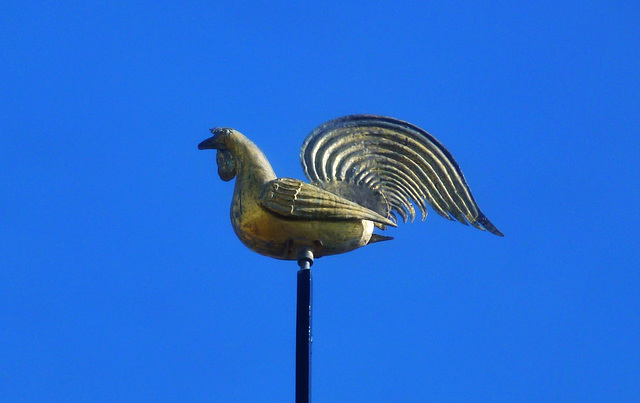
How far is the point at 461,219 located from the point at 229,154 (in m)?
1.55

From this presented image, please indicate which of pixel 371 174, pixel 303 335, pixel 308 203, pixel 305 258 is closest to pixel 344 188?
pixel 371 174

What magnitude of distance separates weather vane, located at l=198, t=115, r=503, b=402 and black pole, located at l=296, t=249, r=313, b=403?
0.95ft

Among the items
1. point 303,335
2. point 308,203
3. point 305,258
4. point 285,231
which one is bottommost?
point 303,335

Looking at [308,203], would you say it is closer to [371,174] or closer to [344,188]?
[344,188]

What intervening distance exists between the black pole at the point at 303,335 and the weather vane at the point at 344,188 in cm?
29

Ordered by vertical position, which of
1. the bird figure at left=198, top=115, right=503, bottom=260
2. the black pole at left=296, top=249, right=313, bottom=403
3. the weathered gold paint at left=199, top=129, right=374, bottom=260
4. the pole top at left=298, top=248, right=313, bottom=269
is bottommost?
the black pole at left=296, top=249, right=313, bottom=403

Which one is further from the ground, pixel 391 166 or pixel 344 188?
pixel 391 166

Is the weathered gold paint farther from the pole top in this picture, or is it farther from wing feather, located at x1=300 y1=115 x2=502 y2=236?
wing feather, located at x1=300 y1=115 x2=502 y2=236

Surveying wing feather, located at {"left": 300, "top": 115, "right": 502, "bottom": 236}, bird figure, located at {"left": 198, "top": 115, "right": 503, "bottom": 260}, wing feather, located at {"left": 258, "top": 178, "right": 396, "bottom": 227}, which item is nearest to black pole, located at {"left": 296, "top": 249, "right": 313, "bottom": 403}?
wing feather, located at {"left": 258, "top": 178, "right": 396, "bottom": 227}

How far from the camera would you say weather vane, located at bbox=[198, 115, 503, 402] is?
23.4ft

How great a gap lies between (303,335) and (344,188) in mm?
1429

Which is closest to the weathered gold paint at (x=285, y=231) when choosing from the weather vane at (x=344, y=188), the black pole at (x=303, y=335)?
the weather vane at (x=344, y=188)

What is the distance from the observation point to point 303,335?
6422mm

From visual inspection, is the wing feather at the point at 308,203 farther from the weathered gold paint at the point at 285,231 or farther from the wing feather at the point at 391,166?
the wing feather at the point at 391,166
